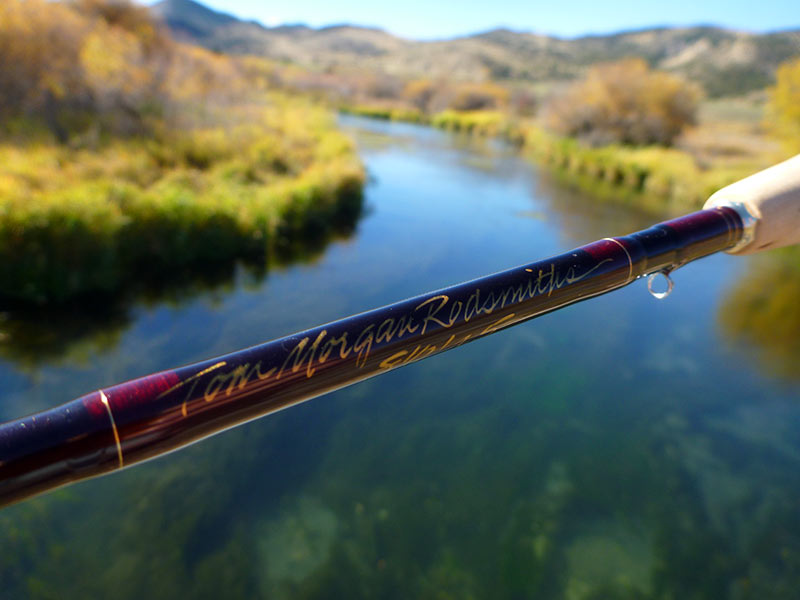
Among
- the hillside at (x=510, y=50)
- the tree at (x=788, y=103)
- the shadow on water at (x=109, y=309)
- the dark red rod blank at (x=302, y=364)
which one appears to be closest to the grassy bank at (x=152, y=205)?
the shadow on water at (x=109, y=309)

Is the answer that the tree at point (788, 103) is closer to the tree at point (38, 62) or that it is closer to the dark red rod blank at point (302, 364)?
the dark red rod blank at point (302, 364)

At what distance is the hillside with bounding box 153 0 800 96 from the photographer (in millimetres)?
45188

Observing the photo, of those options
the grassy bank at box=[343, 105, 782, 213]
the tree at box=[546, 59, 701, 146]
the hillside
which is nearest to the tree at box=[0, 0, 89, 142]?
the grassy bank at box=[343, 105, 782, 213]

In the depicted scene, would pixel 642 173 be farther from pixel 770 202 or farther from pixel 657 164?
pixel 770 202

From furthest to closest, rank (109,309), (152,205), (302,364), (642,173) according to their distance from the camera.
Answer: (642,173), (152,205), (109,309), (302,364)

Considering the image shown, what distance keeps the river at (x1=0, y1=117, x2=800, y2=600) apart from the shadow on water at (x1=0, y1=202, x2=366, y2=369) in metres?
0.03

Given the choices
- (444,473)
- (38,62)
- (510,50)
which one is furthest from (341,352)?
(510,50)

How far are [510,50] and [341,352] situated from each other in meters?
85.0

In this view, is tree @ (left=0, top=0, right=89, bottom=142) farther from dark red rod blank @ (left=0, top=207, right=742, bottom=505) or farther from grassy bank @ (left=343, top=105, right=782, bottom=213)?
grassy bank @ (left=343, top=105, right=782, bottom=213)

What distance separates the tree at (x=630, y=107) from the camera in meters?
17.3

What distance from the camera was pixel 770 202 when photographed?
2.19 feet

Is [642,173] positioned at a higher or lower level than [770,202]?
lower

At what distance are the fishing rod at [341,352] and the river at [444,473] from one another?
9.31ft
